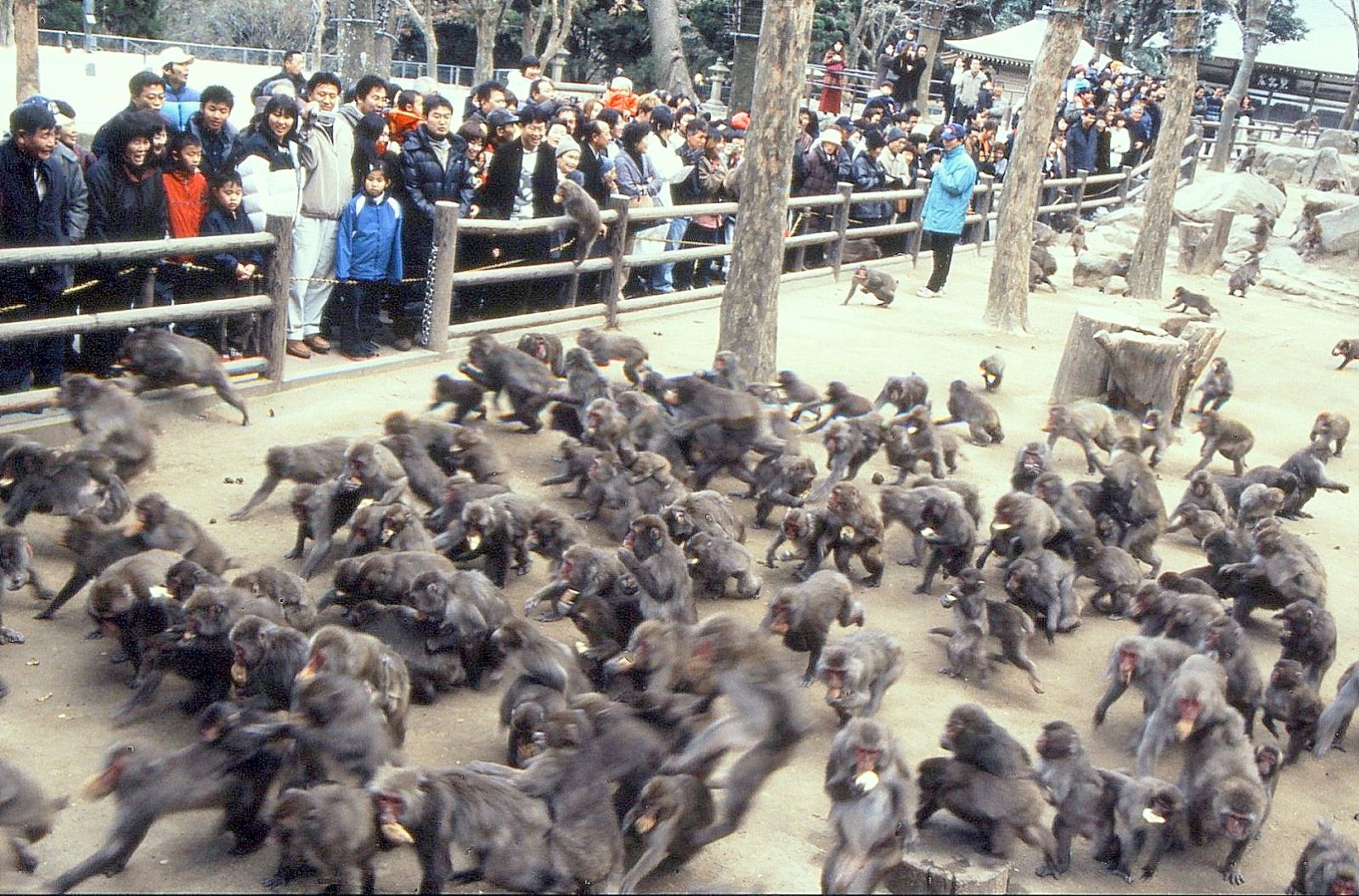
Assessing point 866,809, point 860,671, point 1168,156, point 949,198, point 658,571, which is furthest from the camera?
point 1168,156

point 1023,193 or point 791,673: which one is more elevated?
point 1023,193

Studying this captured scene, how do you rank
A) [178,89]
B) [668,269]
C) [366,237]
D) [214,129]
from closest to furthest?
[214,129] → [366,237] → [178,89] → [668,269]

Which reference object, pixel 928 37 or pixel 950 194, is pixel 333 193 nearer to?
pixel 950 194

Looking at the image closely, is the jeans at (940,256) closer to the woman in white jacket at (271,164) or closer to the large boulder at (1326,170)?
the woman in white jacket at (271,164)

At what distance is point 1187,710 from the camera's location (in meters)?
5.63

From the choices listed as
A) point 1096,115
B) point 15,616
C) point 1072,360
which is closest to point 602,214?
point 1072,360

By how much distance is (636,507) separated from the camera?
792cm

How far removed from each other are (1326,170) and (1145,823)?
97.8 ft

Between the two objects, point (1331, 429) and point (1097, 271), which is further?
point (1097, 271)

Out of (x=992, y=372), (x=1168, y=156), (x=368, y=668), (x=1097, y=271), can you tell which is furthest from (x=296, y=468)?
(x=1097, y=271)

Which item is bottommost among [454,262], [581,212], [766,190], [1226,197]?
[1226,197]

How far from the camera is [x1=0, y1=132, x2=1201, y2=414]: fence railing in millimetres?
8164

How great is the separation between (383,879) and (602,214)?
8438 mm

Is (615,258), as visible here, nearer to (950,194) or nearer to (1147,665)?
(950,194)
